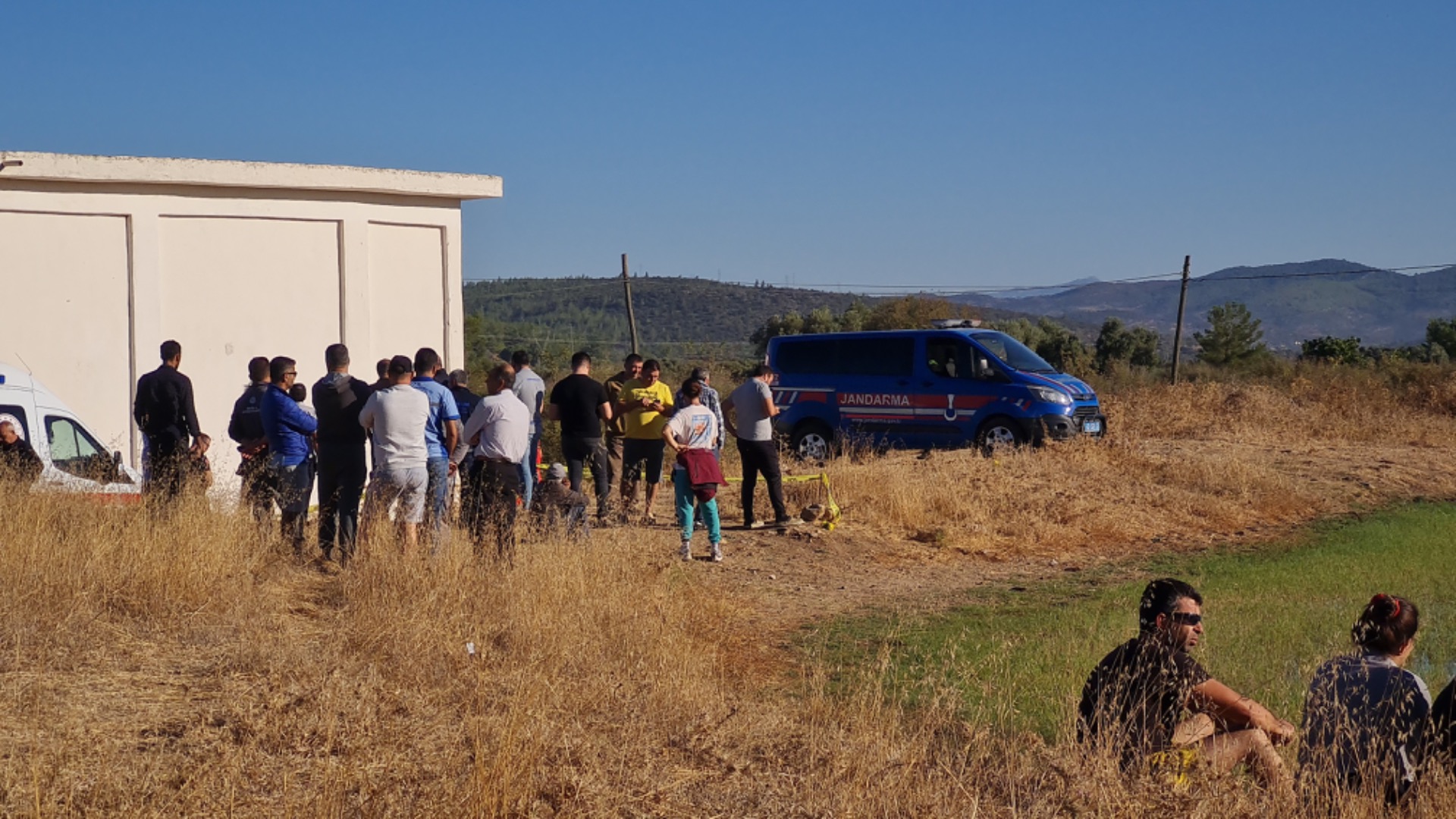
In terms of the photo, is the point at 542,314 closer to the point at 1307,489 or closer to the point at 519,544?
the point at 1307,489

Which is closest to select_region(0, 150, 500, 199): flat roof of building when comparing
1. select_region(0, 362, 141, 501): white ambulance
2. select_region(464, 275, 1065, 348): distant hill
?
A: select_region(0, 362, 141, 501): white ambulance

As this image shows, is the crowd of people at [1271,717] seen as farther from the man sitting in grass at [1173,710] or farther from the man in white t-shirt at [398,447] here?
the man in white t-shirt at [398,447]

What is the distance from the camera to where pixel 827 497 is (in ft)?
49.1

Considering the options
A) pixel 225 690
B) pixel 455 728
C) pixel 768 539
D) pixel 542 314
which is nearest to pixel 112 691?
pixel 225 690

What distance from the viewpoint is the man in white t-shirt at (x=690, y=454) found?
1201 centimetres

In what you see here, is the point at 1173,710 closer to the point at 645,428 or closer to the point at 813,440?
the point at 645,428

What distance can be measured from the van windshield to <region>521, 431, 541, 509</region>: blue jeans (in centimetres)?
849

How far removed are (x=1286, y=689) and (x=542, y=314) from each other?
82986 mm

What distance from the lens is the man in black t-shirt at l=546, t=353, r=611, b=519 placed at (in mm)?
13219

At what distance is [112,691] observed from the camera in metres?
6.43

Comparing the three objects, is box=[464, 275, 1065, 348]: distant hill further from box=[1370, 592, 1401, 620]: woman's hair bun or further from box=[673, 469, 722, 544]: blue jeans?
box=[1370, 592, 1401, 620]: woman's hair bun

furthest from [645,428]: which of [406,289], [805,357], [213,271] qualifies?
[805,357]

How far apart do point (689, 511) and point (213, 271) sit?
19.1 feet

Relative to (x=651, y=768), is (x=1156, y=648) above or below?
above
